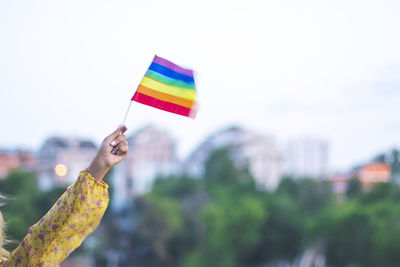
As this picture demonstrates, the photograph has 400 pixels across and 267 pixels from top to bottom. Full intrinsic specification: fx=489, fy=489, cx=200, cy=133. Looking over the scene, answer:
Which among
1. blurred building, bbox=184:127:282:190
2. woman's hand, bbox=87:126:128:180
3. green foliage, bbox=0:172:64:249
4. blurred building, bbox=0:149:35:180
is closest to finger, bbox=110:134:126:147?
woman's hand, bbox=87:126:128:180

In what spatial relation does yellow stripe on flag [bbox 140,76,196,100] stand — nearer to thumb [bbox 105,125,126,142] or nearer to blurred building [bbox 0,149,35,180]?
thumb [bbox 105,125,126,142]

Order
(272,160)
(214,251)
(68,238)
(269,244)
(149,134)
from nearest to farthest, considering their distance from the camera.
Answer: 1. (68,238)
2. (214,251)
3. (269,244)
4. (149,134)
5. (272,160)

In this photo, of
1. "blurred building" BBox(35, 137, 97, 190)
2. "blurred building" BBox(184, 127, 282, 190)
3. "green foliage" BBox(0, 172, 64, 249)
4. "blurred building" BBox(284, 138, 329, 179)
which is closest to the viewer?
"green foliage" BBox(0, 172, 64, 249)

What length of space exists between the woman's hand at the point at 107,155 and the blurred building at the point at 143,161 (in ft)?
109

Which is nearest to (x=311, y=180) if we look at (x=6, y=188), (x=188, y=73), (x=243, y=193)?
(x=243, y=193)

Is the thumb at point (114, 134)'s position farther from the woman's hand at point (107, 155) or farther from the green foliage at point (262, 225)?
the green foliage at point (262, 225)

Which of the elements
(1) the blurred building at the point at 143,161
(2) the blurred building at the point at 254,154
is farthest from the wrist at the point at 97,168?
(2) the blurred building at the point at 254,154

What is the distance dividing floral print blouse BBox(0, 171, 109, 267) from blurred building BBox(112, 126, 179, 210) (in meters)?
33.1

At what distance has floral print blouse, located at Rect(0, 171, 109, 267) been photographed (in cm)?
99

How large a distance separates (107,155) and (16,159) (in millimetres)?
35413

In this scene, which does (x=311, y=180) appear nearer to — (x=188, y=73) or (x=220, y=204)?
(x=220, y=204)

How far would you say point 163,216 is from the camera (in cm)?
1986

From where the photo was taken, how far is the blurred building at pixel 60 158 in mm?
31797

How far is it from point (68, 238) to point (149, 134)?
34226 millimetres
